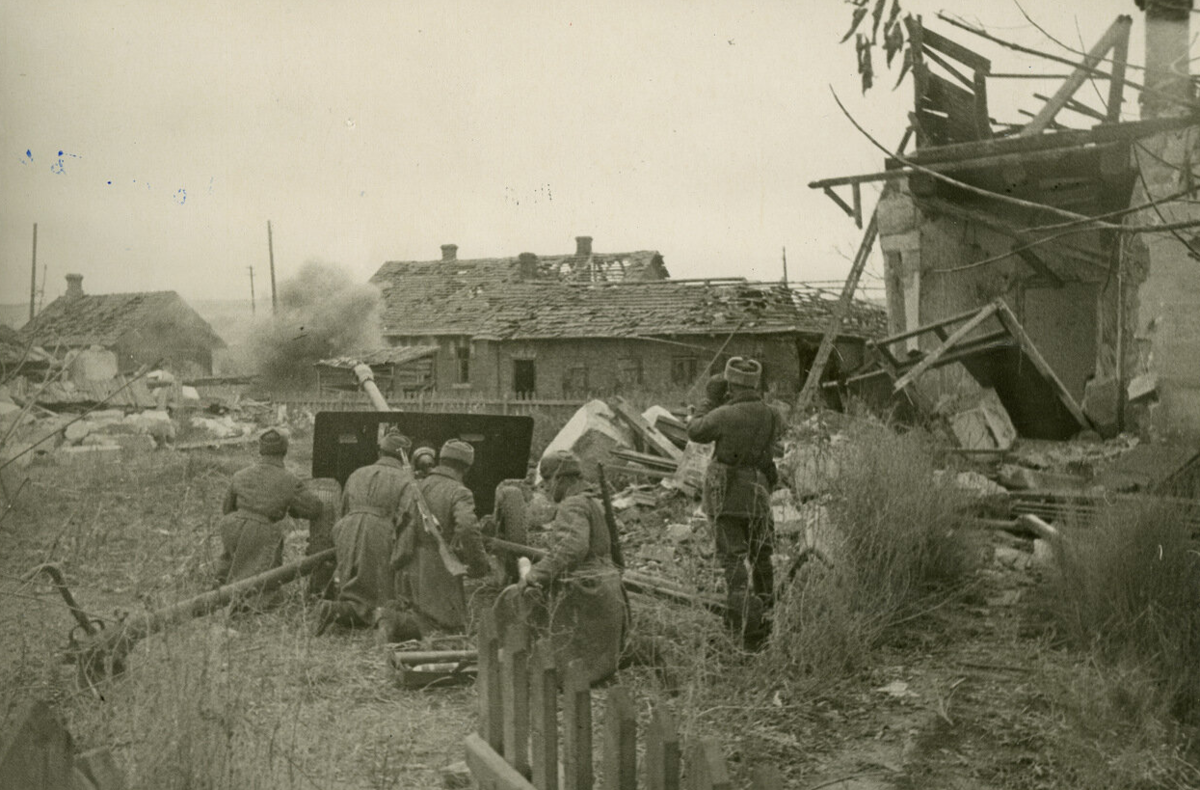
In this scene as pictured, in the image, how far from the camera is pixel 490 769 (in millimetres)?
3805

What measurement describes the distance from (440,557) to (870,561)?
2.88m

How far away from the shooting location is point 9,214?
404cm

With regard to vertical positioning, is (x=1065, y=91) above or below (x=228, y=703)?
above

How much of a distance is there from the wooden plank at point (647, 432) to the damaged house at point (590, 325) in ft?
23.8

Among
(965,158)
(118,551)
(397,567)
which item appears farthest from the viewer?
(965,158)

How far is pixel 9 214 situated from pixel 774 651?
4386 millimetres

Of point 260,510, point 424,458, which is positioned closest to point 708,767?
point 424,458

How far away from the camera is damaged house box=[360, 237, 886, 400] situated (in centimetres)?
2619

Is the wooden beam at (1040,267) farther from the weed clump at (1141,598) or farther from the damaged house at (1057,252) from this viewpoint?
the weed clump at (1141,598)

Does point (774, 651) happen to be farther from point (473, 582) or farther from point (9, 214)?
point (9, 214)

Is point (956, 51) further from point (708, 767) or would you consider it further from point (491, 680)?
point (708, 767)

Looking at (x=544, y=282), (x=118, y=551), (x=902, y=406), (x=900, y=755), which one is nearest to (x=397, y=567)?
(x=900, y=755)

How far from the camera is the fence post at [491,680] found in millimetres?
3867

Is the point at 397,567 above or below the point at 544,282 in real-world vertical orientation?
below
